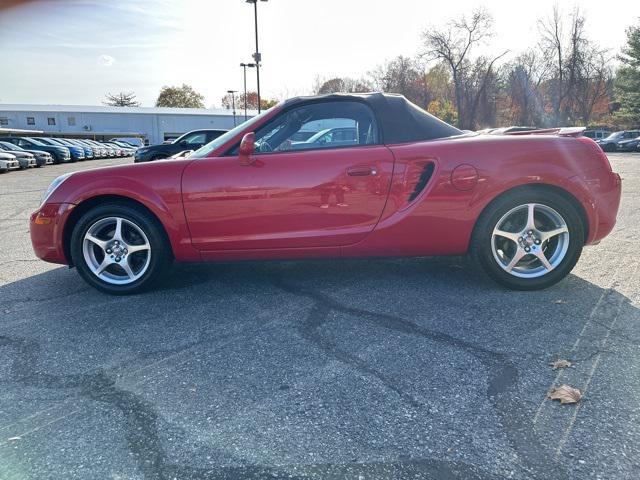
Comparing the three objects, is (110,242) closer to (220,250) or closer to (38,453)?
(220,250)

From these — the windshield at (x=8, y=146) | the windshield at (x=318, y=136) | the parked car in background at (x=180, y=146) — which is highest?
the windshield at (x=318, y=136)

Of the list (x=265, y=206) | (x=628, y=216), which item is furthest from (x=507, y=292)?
(x=628, y=216)

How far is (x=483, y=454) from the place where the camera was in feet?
5.91

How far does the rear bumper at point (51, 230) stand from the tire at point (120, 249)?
107 mm

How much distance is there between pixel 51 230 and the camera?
364 centimetres

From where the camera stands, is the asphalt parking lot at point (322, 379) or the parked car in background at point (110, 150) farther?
the parked car in background at point (110, 150)

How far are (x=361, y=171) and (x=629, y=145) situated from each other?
34.7 m

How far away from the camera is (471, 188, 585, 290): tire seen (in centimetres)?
347

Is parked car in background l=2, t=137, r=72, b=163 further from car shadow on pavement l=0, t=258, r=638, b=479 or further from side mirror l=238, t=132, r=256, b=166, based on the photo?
side mirror l=238, t=132, r=256, b=166

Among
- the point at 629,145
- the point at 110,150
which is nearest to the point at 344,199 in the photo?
the point at 629,145

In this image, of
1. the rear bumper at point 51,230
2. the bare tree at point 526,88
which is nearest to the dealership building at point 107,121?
the bare tree at point 526,88

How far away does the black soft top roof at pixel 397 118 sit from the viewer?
3574mm

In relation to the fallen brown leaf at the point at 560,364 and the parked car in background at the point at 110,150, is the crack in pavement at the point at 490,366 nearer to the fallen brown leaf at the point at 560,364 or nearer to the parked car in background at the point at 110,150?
the fallen brown leaf at the point at 560,364

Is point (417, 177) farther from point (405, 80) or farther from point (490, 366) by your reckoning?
point (405, 80)
